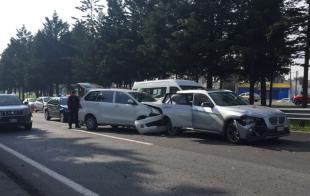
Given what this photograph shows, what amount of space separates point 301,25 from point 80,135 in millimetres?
13250

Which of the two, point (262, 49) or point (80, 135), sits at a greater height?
point (262, 49)

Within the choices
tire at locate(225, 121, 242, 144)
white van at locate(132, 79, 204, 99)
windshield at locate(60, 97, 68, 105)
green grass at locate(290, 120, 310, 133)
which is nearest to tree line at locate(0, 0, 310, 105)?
white van at locate(132, 79, 204, 99)

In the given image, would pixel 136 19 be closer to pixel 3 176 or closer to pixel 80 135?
pixel 80 135

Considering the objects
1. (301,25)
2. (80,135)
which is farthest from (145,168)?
(301,25)

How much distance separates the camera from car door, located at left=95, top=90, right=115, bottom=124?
1862 cm

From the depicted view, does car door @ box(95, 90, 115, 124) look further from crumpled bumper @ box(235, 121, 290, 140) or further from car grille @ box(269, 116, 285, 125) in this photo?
car grille @ box(269, 116, 285, 125)

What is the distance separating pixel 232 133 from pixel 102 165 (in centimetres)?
498

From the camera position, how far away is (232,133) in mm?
14070

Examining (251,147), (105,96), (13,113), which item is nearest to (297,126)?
(251,147)

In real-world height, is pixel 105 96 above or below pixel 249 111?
above

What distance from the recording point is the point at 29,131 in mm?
19688

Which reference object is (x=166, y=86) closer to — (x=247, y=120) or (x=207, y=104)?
(x=207, y=104)

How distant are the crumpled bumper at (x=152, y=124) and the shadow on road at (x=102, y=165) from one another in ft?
6.33

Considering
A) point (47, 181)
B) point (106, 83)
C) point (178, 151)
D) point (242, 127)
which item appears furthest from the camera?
point (106, 83)
